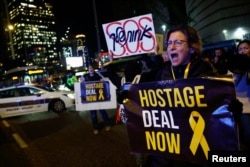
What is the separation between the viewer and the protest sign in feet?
8.40

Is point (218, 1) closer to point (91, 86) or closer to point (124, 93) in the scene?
point (91, 86)

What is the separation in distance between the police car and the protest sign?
12.3m

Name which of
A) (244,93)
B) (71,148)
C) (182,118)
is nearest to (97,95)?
(71,148)

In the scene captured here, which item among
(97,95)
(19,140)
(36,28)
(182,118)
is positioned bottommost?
(19,140)

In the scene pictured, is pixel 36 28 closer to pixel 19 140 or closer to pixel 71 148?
pixel 19 140

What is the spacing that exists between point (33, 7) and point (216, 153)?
180800 mm

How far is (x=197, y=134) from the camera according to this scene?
2.69 metres

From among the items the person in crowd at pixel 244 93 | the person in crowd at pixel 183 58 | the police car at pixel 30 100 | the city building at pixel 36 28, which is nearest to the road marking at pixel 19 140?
the police car at pixel 30 100

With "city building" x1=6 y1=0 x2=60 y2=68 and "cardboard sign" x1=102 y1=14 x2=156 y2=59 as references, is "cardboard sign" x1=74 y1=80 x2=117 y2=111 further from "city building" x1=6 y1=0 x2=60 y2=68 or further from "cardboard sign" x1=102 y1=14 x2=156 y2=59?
"city building" x1=6 y1=0 x2=60 y2=68

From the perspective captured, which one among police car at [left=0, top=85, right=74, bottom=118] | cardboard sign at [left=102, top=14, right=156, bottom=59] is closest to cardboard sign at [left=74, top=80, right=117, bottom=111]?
cardboard sign at [left=102, top=14, right=156, bottom=59]

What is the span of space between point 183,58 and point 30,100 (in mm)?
12894

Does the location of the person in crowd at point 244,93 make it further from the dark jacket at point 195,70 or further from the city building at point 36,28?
the city building at point 36,28

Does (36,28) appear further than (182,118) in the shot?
Yes

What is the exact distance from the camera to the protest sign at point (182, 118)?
2.56 metres
